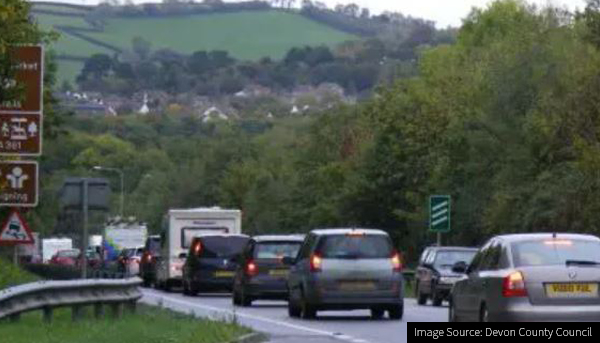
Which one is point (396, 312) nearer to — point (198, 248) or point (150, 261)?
point (198, 248)

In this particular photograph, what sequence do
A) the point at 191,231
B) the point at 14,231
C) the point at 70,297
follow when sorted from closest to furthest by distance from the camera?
the point at 70,297, the point at 14,231, the point at 191,231

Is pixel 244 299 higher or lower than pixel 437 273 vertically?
lower

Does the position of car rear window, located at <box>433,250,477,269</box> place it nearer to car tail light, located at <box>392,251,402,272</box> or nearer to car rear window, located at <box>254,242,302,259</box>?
car rear window, located at <box>254,242,302,259</box>

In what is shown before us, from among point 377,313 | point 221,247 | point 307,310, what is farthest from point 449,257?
point 307,310

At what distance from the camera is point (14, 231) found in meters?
29.5

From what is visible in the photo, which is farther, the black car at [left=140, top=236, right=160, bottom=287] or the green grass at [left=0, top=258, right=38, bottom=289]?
the black car at [left=140, top=236, right=160, bottom=287]

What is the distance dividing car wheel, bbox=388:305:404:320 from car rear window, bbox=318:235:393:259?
927 mm

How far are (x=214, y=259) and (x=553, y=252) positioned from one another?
A: 1062 inches

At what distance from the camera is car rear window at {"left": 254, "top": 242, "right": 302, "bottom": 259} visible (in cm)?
4050

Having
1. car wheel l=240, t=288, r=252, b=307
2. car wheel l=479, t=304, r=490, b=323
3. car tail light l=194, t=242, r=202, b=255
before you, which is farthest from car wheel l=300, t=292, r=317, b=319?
car tail light l=194, t=242, r=202, b=255

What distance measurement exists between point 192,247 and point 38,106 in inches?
933

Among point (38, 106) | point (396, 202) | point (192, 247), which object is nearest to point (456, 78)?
point (396, 202)

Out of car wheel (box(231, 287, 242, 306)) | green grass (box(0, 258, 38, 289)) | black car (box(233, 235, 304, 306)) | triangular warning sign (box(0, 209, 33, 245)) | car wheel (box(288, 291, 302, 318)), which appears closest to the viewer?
triangular warning sign (box(0, 209, 33, 245))

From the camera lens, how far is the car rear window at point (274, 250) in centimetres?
4050
